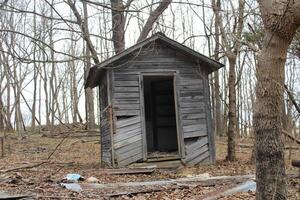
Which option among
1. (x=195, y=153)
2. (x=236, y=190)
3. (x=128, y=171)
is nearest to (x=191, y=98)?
(x=195, y=153)

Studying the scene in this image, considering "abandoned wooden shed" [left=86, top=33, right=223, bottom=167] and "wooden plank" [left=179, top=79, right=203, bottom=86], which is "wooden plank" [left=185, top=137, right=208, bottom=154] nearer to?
"abandoned wooden shed" [left=86, top=33, right=223, bottom=167]

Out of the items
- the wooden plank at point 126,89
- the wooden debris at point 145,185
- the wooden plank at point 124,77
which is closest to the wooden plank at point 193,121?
the wooden plank at point 126,89

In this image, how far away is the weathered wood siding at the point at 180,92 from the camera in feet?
42.1

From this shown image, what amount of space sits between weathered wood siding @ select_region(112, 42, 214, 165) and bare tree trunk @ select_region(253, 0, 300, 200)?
29.0 feet

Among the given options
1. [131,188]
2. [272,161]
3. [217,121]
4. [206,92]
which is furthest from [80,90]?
[272,161]

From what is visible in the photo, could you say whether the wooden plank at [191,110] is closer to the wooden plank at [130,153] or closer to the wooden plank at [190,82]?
the wooden plank at [190,82]

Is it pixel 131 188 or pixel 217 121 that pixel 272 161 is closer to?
pixel 131 188

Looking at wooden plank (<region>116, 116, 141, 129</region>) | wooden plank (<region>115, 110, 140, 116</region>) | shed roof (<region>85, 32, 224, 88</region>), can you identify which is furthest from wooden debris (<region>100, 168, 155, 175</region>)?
shed roof (<region>85, 32, 224, 88</region>)

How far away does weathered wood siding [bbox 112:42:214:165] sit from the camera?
1284 centimetres

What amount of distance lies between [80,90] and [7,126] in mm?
7415

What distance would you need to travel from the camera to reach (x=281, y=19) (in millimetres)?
3822

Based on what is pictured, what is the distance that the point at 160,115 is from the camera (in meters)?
16.0

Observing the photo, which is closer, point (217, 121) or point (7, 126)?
point (217, 121)

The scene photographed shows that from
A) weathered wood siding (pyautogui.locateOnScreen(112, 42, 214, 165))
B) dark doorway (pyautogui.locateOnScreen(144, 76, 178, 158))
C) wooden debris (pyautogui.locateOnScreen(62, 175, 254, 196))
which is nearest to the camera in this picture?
wooden debris (pyautogui.locateOnScreen(62, 175, 254, 196))
